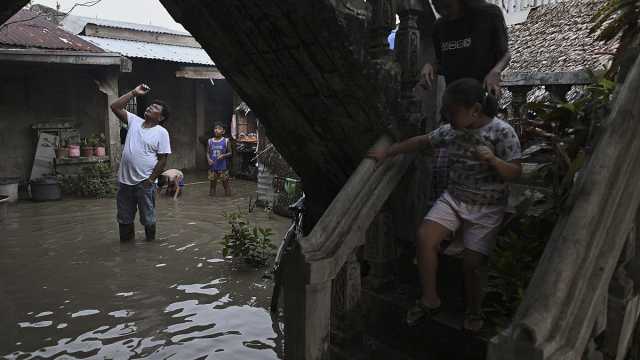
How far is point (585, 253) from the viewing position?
185cm

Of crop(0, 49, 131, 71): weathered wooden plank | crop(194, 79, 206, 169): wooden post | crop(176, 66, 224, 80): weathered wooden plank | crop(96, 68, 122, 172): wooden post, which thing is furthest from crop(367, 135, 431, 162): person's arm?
crop(194, 79, 206, 169): wooden post

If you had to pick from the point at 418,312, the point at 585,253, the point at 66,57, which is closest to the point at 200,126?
the point at 66,57

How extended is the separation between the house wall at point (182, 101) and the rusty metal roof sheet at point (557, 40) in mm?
10810

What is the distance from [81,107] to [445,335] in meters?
13.1

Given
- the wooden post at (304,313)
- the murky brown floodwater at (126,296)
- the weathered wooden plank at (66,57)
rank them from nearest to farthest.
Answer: the wooden post at (304,313) < the murky brown floodwater at (126,296) < the weathered wooden plank at (66,57)

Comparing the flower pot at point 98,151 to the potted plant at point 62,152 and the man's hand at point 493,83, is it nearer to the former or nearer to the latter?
the potted plant at point 62,152

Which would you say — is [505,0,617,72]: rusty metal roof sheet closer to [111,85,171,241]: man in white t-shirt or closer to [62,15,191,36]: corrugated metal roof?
[111,85,171,241]: man in white t-shirt

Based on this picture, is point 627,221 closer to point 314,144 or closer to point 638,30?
point 638,30

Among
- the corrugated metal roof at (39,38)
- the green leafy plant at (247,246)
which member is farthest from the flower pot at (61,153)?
the green leafy plant at (247,246)

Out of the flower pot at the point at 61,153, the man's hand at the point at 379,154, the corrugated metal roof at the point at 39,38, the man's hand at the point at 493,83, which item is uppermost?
the corrugated metal roof at the point at 39,38

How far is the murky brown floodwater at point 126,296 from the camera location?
14.3ft

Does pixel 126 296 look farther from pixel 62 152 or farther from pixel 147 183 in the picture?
pixel 62 152

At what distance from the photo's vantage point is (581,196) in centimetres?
196

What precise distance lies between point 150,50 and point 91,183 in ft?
15.9
